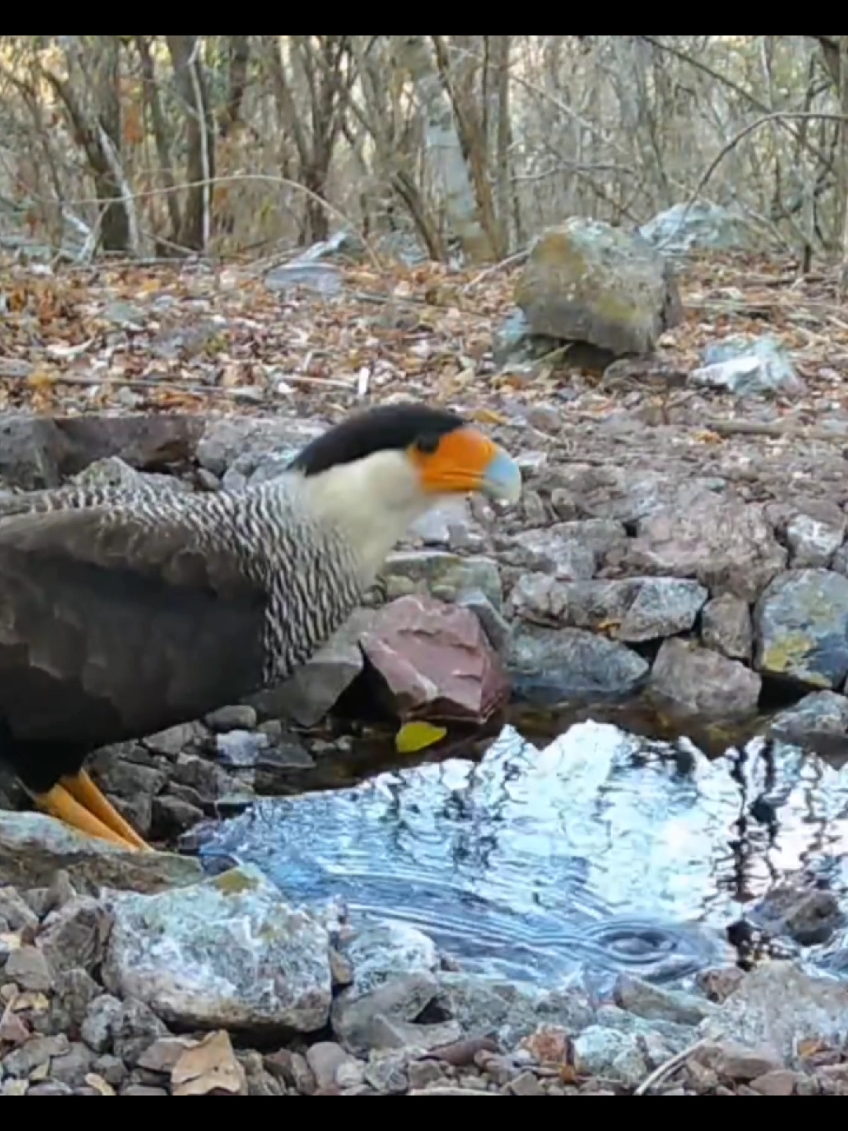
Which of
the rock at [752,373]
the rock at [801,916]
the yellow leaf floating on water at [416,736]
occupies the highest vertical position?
the rock at [752,373]

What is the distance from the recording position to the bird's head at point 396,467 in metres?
2.07

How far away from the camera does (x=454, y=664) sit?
2.84 metres

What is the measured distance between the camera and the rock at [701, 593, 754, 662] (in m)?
3.06

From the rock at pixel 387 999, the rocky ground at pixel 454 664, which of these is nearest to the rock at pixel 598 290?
the rocky ground at pixel 454 664

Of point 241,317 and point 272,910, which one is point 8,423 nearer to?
point 241,317

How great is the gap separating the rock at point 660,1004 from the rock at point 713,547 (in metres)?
1.64

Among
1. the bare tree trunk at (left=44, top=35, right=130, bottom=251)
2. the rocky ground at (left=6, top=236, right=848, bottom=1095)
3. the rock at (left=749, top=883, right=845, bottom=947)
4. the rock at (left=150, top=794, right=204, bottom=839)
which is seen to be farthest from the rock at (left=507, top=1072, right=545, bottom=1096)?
the bare tree trunk at (left=44, top=35, right=130, bottom=251)

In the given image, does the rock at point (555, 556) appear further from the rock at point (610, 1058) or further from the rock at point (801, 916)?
the rock at point (610, 1058)

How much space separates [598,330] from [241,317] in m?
0.78

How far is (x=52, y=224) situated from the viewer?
5004 mm

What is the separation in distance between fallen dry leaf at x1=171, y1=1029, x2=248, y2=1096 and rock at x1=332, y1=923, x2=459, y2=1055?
0.12 meters

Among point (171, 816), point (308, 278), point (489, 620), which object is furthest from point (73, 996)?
point (308, 278)

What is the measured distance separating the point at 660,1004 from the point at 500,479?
754mm

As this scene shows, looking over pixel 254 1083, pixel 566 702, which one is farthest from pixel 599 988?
pixel 566 702
